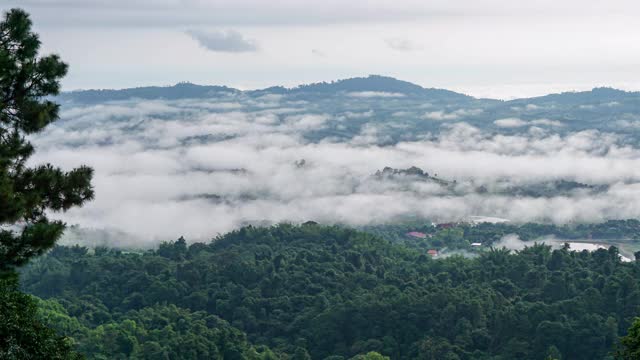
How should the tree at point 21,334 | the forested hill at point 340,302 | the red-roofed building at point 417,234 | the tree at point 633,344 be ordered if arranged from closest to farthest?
the tree at point 21,334 < the tree at point 633,344 < the forested hill at point 340,302 < the red-roofed building at point 417,234

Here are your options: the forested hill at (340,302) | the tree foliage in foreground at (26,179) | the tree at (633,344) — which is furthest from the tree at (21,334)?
the forested hill at (340,302)

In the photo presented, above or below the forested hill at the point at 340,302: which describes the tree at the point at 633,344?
above

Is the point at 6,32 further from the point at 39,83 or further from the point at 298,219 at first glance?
the point at 298,219

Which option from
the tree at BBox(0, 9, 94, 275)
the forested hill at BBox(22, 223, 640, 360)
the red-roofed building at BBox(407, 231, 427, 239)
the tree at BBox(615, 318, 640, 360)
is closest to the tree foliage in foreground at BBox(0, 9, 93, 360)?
the tree at BBox(0, 9, 94, 275)

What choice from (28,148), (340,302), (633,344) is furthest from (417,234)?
(28,148)

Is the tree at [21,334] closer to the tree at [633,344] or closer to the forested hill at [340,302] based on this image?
the tree at [633,344]

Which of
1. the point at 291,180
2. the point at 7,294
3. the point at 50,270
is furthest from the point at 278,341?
the point at 291,180

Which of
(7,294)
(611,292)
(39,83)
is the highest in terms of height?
A: (39,83)
